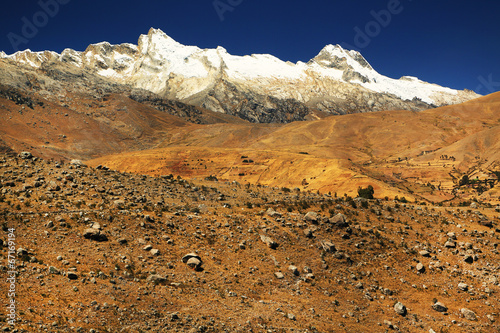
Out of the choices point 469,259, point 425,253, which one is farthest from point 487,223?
point 425,253

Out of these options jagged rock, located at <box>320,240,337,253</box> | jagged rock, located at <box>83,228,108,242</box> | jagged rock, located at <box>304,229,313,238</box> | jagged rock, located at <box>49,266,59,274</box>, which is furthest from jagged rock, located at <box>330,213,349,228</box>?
jagged rock, located at <box>49,266,59,274</box>

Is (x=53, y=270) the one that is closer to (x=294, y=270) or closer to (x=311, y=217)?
(x=294, y=270)

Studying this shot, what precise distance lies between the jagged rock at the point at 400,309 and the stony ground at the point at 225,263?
0.16 ft

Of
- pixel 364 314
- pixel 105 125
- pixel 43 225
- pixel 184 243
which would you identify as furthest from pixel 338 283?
pixel 105 125

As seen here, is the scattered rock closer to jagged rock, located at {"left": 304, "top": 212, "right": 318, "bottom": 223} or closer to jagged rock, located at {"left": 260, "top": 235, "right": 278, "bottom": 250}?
jagged rock, located at {"left": 304, "top": 212, "right": 318, "bottom": 223}

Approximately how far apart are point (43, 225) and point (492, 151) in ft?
306

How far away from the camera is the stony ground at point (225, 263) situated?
11586mm

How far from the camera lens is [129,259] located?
1402cm

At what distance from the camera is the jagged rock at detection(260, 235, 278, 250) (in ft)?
57.3

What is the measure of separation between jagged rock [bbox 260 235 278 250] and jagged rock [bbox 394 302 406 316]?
21.8ft

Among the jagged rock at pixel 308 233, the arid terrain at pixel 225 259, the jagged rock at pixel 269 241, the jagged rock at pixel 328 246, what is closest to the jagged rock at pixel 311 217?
the arid terrain at pixel 225 259

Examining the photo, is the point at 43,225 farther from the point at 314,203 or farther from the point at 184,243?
the point at 314,203

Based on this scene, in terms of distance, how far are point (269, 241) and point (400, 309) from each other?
7271 mm

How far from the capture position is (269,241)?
17625 mm
